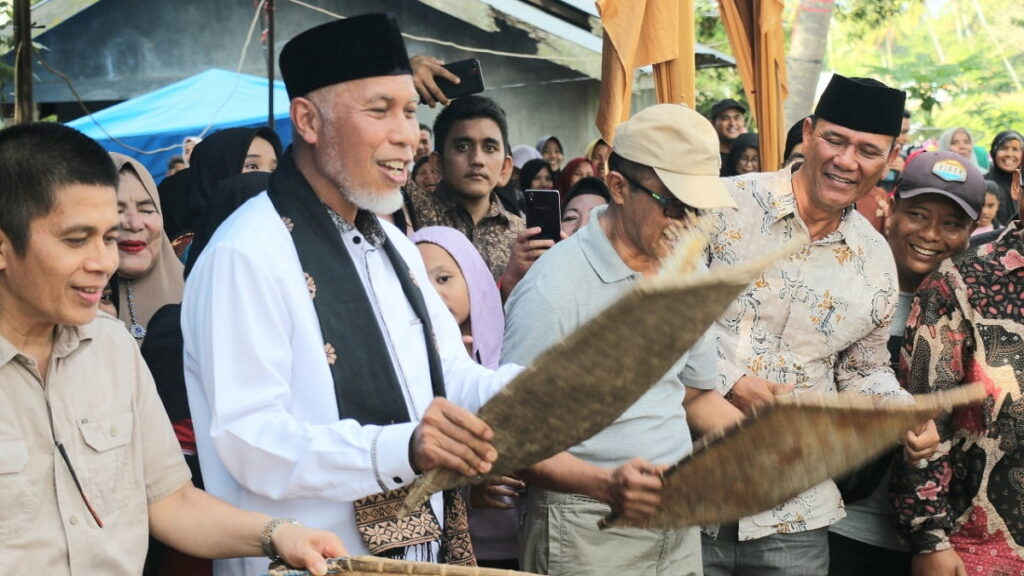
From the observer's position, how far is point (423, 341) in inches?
104

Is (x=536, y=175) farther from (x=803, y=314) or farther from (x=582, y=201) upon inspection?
(x=803, y=314)

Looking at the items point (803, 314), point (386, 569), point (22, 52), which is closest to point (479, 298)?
point (803, 314)

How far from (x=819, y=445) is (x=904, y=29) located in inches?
1931

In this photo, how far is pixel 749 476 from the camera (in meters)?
2.37

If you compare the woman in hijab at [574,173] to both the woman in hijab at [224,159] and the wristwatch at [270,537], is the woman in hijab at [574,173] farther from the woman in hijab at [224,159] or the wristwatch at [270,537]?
the wristwatch at [270,537]

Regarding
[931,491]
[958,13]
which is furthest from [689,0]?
[958,13]

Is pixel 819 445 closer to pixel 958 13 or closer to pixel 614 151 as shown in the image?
pixel 614 151

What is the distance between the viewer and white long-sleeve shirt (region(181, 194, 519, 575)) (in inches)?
88.0

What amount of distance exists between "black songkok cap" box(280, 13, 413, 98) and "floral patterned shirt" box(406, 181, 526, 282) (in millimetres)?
2121

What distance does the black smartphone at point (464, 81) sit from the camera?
391 cm

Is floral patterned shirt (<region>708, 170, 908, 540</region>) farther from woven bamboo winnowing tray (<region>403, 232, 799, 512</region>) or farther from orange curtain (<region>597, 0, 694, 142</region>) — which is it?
woven bamboo winnowing tray (<region>403, 232, 799, 512</region>)

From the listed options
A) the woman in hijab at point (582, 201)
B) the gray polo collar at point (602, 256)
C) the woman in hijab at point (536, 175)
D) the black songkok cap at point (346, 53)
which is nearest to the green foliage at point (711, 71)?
the woman in hijab at point (536, 175)

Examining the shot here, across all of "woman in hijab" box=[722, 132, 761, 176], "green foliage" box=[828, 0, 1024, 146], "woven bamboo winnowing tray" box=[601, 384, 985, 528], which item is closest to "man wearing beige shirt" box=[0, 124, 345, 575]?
"woven bamboo winnowing tray" box=[601, 384, 985, 528]

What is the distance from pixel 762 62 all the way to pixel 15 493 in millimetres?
4311
